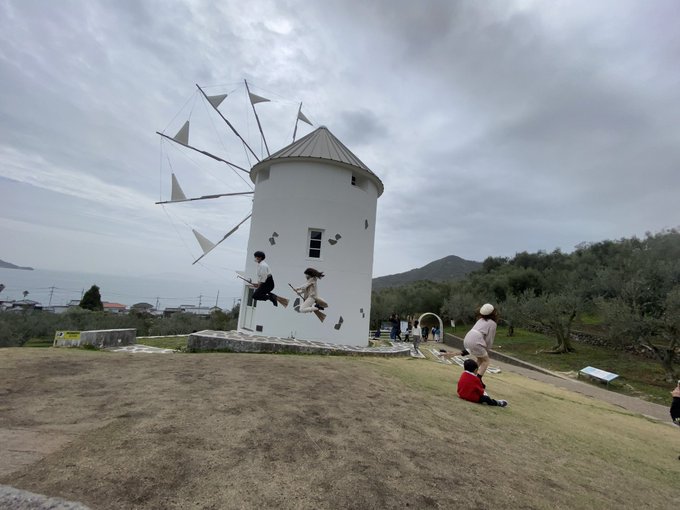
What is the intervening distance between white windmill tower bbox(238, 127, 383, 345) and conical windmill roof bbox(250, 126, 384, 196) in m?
0.04

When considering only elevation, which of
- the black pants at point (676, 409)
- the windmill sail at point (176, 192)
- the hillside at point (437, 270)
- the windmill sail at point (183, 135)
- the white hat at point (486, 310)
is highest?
the hillside at point (437, 270)

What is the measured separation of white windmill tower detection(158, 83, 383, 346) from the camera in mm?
14523

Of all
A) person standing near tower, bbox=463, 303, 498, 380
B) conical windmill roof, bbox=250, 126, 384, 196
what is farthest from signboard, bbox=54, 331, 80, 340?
person standing near tower, bbox=463, 303, 498, 380

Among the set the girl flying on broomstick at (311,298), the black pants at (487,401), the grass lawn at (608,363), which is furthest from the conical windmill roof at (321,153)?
the grass lawn at (608,363)

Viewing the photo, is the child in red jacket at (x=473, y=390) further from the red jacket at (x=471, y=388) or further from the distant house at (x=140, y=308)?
the distant house at (x=140, y=308)

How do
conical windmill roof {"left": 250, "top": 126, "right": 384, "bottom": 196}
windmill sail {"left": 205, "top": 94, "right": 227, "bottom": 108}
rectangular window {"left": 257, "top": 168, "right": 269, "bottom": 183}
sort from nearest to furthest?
conical windmill roof {"left": 250, "top": 126, "right": 384, "bottom": 196}, rectangular window {"left": 257, "top": 168, "right": 269, "bottom": 183}, windmill sail {"left": 205, "top": 94, "right": 227, "bottom": 108}

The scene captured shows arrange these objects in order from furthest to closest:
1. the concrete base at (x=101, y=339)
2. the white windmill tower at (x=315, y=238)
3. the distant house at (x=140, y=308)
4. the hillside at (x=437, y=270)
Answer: the hillside at (x=437, y=270) → the distant house at (x=140, y=308) → the white windmill tower at (x=315, y=238) → the concrete base at (x=101, y=339)

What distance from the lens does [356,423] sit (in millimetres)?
4480

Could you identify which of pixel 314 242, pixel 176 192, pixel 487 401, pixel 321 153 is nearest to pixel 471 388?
pixel 487 401

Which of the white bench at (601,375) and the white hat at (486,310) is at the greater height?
the white hat at (486,310)

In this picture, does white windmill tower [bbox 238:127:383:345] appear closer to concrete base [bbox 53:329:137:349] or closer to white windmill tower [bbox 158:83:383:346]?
white windmill tower [bbox 158:83:383:346]

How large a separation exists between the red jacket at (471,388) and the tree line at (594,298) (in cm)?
1404

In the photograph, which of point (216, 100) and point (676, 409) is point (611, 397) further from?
point (216, 100)

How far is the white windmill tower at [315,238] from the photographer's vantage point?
47.6 ft
